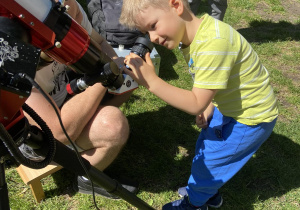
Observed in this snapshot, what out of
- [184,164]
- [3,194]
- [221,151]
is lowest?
[184,164]

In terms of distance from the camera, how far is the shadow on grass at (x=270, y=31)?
4730 mm

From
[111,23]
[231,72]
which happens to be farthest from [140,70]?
[111,23]

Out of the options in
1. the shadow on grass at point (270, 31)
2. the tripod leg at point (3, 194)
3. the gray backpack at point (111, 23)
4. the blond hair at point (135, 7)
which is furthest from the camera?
the shadow on grass at point (270, 31)

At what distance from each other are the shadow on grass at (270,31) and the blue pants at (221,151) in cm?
308

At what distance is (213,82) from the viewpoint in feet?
4.93

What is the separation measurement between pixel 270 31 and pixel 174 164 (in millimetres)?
3270

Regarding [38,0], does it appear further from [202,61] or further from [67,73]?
[67,73]

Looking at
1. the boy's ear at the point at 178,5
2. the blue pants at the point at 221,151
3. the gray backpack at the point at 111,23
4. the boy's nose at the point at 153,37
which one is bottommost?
the blue pants at the point at 221,151

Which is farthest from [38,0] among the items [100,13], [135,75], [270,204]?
[100,13]

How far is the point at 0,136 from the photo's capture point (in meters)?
0.82

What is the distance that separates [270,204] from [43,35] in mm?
2163

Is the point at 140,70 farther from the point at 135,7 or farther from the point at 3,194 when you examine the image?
the point at 3,194

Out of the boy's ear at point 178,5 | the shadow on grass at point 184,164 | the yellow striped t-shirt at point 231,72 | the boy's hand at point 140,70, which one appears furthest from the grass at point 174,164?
the boy's ear at point 178,5

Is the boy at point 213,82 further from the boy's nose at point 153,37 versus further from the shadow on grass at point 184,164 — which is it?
the shadow on grass at point 184,164
